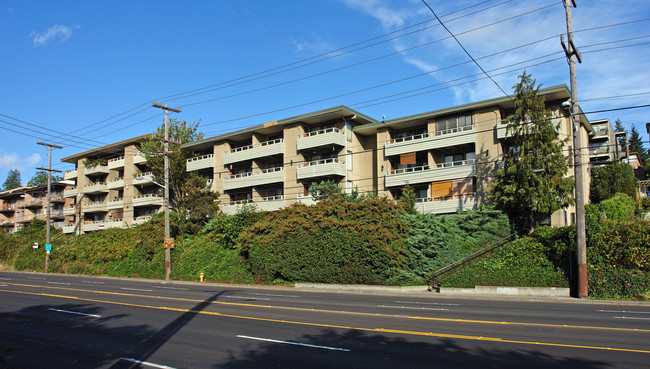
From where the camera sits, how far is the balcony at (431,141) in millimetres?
34250

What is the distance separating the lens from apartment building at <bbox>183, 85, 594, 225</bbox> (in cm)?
3347

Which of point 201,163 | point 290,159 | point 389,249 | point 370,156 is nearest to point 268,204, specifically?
point 290,159

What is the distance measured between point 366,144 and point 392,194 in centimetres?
663

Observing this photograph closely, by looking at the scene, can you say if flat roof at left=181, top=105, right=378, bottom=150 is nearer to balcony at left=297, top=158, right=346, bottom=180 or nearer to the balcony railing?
the balcony railing

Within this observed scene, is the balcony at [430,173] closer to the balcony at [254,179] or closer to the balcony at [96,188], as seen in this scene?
Result: the balcony at [254,179]

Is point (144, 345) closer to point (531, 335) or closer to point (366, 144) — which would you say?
Result: point (531, 335)

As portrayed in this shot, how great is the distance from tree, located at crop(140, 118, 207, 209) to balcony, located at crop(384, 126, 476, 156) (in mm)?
22230

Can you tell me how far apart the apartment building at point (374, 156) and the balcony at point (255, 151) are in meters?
0.10

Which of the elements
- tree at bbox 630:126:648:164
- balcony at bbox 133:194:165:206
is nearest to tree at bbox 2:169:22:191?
balcony at bbox 133:194:165:206

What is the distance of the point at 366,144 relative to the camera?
4269 centimetres

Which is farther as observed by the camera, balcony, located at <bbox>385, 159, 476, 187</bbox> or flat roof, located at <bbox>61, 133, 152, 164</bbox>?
flat roof, located at <bbox>61, 133, 152, 164</bbox>

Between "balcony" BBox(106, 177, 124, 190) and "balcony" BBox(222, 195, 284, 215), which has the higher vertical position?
"balcony" BBox(106, 177, 124, 190)

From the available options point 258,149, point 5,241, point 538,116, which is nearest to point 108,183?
point 5,241

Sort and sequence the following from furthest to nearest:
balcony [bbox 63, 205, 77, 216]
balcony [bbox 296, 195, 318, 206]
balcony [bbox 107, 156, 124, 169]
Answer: balcony [bbox 63, 205, 77, 216] → balcony [bbox 107, 156, 124, 169] → balcony [bbox 296, 195, 318, 206]
